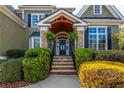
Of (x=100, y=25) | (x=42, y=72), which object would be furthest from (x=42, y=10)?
(x=42, y=72)

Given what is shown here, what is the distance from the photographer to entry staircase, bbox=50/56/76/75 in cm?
1742

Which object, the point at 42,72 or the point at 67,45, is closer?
the point at 42,72

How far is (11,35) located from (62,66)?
6.18 meters

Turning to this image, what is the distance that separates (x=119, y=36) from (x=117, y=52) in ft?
21.9

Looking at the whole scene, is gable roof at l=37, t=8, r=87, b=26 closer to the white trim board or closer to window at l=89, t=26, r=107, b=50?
the white trim board

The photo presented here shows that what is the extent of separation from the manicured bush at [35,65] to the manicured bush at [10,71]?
1.08 feet

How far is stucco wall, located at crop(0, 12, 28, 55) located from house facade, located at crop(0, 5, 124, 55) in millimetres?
293

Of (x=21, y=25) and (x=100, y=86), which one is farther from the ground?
(x=21, y=25)


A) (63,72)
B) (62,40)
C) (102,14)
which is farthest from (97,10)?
(63,72)

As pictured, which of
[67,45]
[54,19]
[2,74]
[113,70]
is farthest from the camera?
[67,45]

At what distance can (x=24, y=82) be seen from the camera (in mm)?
15383

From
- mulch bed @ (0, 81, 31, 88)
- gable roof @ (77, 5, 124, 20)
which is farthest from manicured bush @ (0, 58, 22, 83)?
gable roof @ (77, 5, 124, 20)

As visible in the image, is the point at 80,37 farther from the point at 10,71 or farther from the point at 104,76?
the point at 104,76

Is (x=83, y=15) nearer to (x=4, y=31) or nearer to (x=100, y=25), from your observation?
(x=100, y=25)
